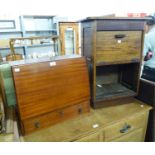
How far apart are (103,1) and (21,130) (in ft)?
13.1

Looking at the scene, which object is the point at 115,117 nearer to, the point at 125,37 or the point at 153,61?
the point at 125,37

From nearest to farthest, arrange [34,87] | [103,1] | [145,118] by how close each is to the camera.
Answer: [34,87]
[145,118]
[103,1]

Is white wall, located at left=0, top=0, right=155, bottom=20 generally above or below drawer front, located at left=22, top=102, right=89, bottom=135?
above

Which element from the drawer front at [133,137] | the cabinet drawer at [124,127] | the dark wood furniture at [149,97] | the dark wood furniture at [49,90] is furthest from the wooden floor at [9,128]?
the dark wood furniture at [149,97]

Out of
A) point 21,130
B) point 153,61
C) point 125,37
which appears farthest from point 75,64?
point 153,61

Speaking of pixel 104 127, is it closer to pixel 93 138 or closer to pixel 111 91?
pixel 93 138

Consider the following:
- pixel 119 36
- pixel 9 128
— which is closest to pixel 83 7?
pixel 119 36

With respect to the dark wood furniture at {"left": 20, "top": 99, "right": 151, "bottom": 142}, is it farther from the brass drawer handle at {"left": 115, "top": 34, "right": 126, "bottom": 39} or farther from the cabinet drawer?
the brass drawer handle at {"left": 115, "top": 34, "right": 126, "bottom": 39}

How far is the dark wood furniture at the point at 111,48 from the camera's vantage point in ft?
3.47

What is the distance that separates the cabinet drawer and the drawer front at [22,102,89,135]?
213 mm

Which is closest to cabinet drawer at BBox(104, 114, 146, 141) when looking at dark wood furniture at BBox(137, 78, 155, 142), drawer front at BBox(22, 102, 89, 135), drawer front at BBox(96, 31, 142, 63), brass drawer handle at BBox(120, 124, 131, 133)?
brass drawer handle at BBox(120, 124, 131, 133)

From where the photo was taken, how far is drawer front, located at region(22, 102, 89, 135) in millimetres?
921

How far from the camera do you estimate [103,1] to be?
4055 millimetres

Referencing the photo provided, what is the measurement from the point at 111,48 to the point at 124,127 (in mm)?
577
